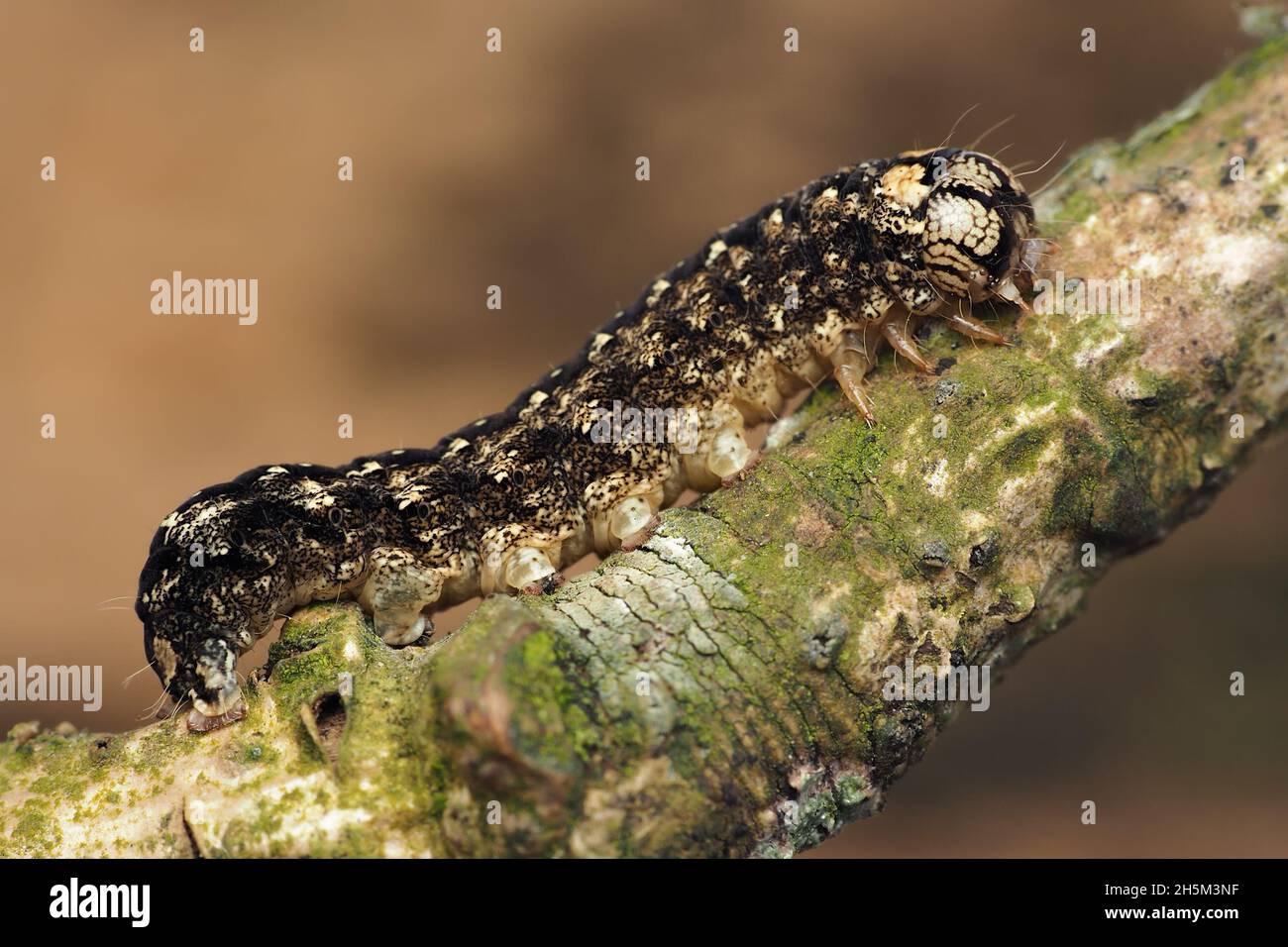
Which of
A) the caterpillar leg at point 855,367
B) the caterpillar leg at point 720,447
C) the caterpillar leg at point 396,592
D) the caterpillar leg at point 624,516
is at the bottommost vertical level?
the caterpillar leg at point 396,592

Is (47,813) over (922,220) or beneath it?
beneath

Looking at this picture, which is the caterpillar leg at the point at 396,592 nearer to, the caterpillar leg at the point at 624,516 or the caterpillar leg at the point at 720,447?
the caterpillar leg at the point at 624,516

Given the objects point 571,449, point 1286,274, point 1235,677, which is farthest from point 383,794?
point 1235,677

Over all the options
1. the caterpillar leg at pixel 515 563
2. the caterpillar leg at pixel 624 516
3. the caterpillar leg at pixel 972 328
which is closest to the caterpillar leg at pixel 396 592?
the caterpillar leg at pixel 515 563

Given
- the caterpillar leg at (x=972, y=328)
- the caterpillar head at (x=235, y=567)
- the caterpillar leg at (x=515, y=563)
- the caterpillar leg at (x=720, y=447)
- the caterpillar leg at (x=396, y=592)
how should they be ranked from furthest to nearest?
1. the caterpillar leg at (x=720, y=447)
2. the caterpillar leg at (x=515, y=563)
3. the caterpillar leg at (x=396, y=592)
4. the caterpillar head at (x=235, y=567)
5. the caterpillar leg at (x=972, y=328)

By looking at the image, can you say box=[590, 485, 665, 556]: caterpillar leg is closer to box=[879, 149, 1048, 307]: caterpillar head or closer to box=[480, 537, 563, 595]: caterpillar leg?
box=[480, 537, 563, 595]: caterpillar leg

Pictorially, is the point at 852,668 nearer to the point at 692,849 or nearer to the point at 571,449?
the point at 692,849

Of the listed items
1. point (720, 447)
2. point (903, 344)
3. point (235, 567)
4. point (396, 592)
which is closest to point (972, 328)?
point (903, 344)
